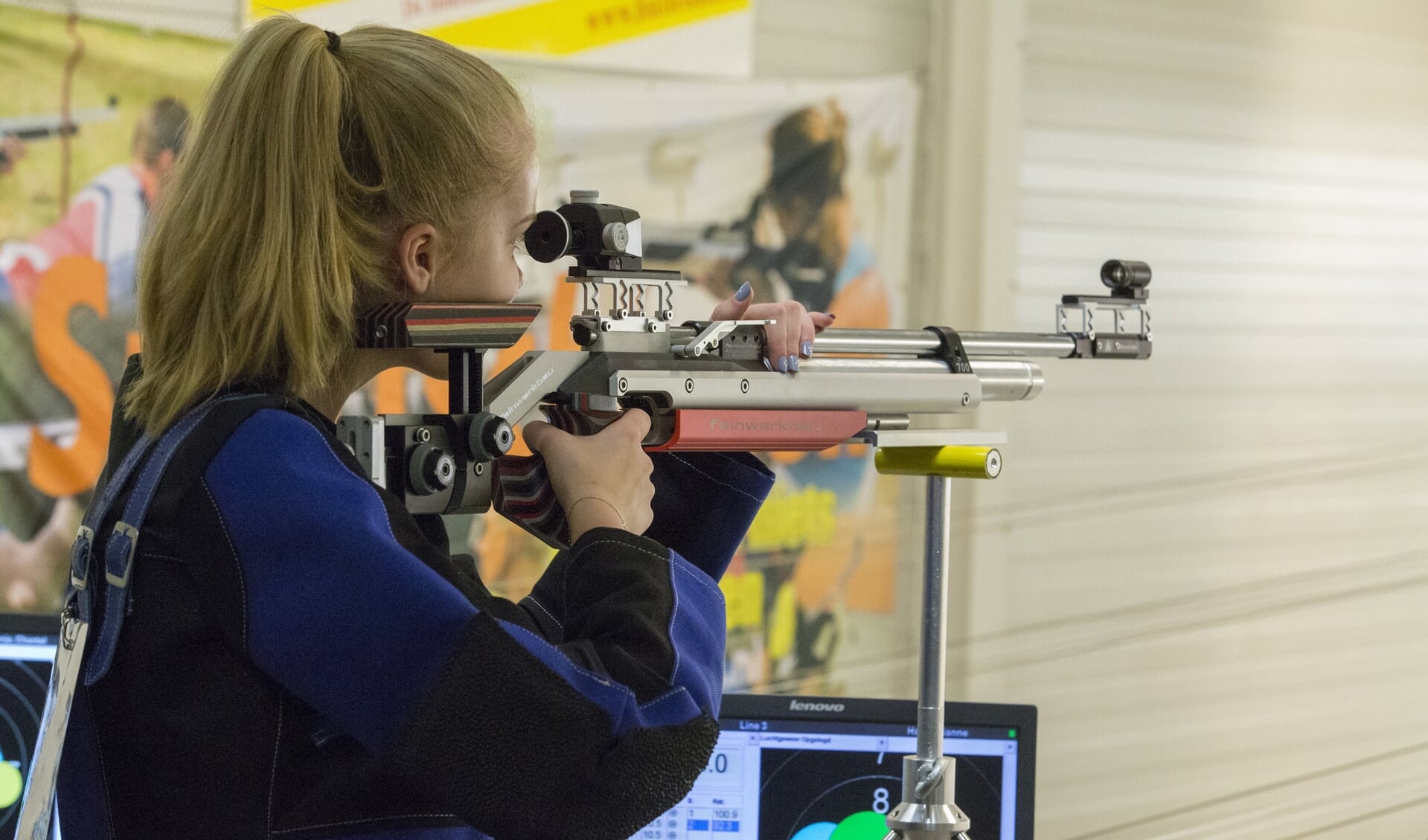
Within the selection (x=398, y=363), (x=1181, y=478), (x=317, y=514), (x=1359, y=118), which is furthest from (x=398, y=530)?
(x=1359, y=118)

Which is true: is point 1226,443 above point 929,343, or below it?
below

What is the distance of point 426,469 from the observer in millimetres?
926

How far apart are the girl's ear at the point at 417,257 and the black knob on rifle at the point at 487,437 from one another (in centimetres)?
9

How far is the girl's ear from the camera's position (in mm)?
911

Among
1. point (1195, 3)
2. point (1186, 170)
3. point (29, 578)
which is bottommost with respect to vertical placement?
point (29, 578)

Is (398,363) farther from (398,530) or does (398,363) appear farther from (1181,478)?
(1181,478)

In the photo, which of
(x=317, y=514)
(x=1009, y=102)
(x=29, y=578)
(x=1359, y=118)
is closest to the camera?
(x=317, y=514)

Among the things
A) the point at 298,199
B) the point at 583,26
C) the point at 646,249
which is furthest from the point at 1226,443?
the point at 298,199

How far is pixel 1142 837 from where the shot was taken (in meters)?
3.77

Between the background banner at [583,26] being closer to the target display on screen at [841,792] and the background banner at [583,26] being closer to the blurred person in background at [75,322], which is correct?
the blurred person in background at [75,322]

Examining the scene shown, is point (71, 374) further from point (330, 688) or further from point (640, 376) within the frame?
point (330, 688)

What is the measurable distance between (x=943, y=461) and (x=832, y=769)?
0.33m

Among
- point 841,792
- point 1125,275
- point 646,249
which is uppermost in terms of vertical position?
point 646,249

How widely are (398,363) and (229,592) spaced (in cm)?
22
